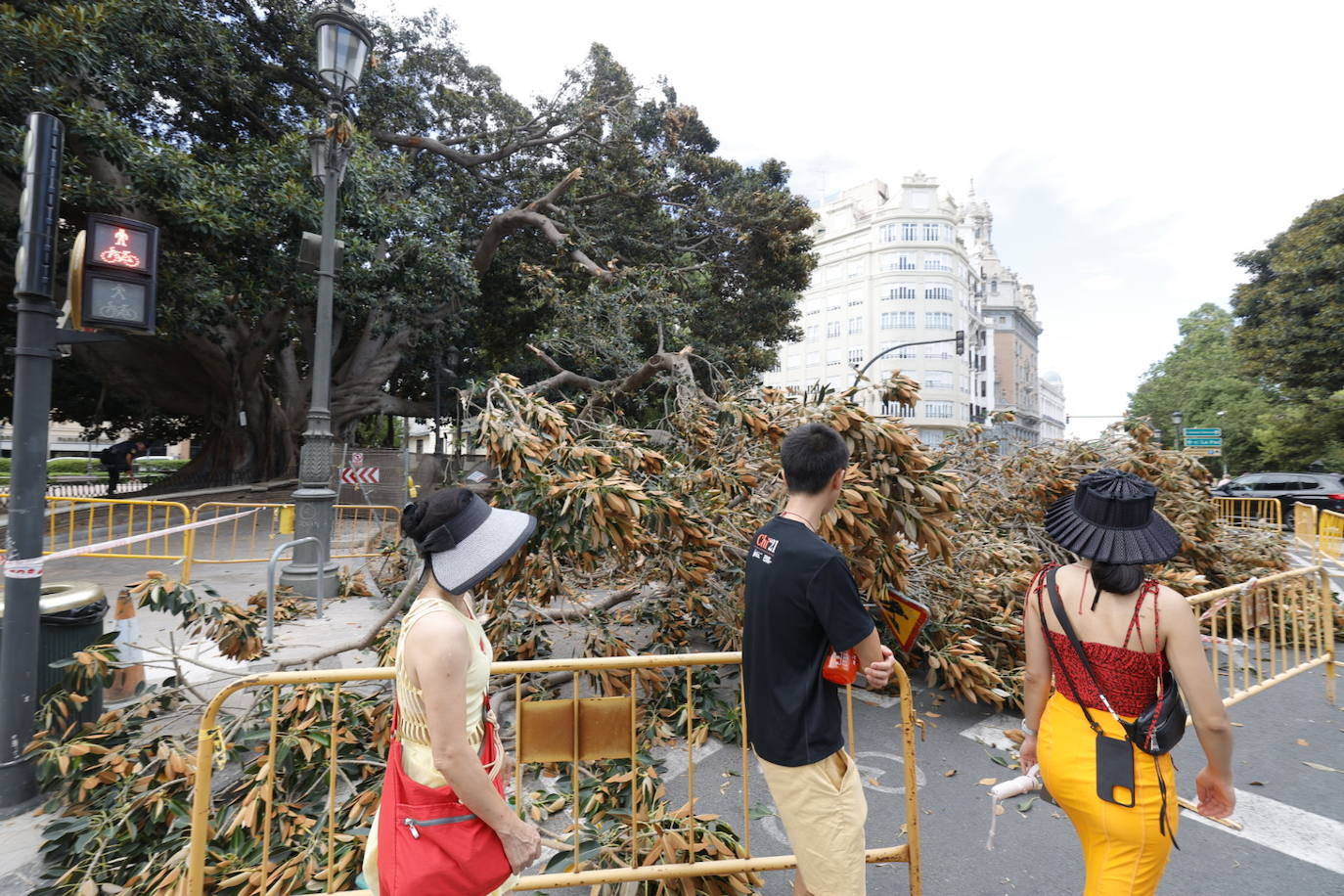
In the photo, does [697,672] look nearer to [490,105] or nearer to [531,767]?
[531,767]

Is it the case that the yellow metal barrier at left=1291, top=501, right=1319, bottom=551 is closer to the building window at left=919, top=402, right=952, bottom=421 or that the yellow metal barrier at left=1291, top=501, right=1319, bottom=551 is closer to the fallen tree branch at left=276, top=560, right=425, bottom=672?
the fallen tree branch at left=276, top=560, right=425, bottom=672

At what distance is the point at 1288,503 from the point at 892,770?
63.8 feet

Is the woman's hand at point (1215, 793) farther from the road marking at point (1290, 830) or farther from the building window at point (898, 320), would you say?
the building window at point (898, 320)

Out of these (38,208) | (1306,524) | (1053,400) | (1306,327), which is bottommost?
(1306,524)

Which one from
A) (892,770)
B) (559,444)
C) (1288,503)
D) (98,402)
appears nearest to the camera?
(892,770)

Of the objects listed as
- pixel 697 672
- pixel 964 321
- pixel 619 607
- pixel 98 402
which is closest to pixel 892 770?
pixel 697 672

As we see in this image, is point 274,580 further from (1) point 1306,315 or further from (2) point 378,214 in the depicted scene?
(1) point 1306,315

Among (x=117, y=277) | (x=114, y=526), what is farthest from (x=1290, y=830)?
(x=114, y=526)

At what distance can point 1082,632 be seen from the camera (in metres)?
2.12

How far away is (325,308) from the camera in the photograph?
27.1ft

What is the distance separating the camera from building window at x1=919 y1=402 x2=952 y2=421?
5534cm

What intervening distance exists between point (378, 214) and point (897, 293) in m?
52.2

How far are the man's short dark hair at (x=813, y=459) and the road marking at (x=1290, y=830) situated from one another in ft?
11.4

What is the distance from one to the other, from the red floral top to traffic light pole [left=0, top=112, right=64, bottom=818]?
5.16m
